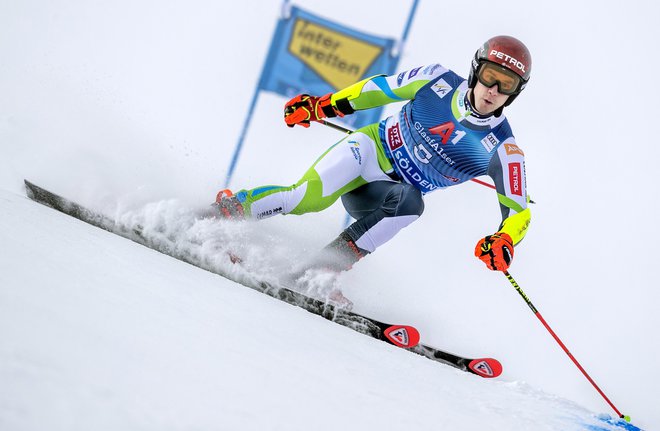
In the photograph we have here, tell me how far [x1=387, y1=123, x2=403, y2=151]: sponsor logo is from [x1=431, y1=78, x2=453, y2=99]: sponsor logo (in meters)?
0.27

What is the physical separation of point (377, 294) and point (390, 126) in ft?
3.62

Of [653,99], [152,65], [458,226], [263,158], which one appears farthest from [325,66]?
[653,99]

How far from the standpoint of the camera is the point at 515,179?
2957 mm

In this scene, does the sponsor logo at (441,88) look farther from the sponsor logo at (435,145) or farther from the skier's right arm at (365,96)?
the sponsor logo at (435,145)

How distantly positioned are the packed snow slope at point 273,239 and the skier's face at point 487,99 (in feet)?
4.04

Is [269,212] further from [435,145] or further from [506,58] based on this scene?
[506,58]

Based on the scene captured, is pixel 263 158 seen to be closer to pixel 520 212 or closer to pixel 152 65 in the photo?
pixel 152 65

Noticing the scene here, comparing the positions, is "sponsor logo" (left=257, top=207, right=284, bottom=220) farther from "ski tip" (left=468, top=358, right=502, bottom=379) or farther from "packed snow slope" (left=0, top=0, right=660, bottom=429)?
"ski tip" (left=468, top=358, right=502, bottom=379)

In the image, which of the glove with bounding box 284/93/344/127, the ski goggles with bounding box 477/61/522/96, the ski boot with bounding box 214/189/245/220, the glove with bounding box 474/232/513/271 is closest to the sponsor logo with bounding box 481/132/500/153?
the ski goggles with bounding box 477/61/522/96

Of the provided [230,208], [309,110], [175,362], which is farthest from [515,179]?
[175,362]

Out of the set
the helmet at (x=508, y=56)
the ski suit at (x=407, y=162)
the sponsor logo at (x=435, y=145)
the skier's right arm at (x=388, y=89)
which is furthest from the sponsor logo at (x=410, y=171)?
the helmet at (x=508, y=56)

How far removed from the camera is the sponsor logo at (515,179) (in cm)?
295

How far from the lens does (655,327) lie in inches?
234

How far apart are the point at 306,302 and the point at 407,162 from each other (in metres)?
0.90
